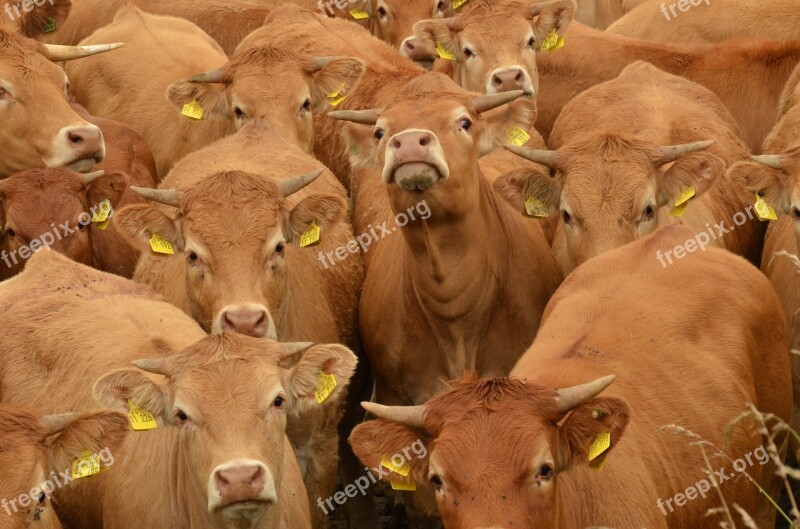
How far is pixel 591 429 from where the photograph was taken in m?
5.13

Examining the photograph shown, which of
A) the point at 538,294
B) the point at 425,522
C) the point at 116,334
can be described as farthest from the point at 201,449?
the point at 538,294

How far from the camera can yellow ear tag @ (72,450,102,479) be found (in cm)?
565

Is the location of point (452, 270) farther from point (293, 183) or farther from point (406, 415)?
point (406, 415)

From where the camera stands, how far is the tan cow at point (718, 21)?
36.0ft

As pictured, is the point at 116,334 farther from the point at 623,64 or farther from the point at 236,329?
the point at 623,64

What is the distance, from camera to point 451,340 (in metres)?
7.61

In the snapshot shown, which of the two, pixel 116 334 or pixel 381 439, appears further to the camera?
pixel 116 334

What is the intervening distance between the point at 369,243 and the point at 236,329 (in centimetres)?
193

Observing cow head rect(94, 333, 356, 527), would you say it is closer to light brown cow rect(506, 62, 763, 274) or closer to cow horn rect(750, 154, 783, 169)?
light brown cow rect(506, 62, 763, 274)

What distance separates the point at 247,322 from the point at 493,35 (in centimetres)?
376

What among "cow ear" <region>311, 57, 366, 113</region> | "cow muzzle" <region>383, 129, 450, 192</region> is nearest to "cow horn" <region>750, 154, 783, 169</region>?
"cow muzzle" <region>383, 129, 450, 192</region>

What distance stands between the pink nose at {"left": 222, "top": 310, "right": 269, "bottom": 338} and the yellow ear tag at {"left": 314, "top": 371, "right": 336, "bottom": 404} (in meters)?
0.66

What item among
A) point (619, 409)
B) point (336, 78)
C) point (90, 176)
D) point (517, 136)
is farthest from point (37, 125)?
point (619, 409)

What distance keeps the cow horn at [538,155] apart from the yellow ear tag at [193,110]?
Answer: 250 cm
